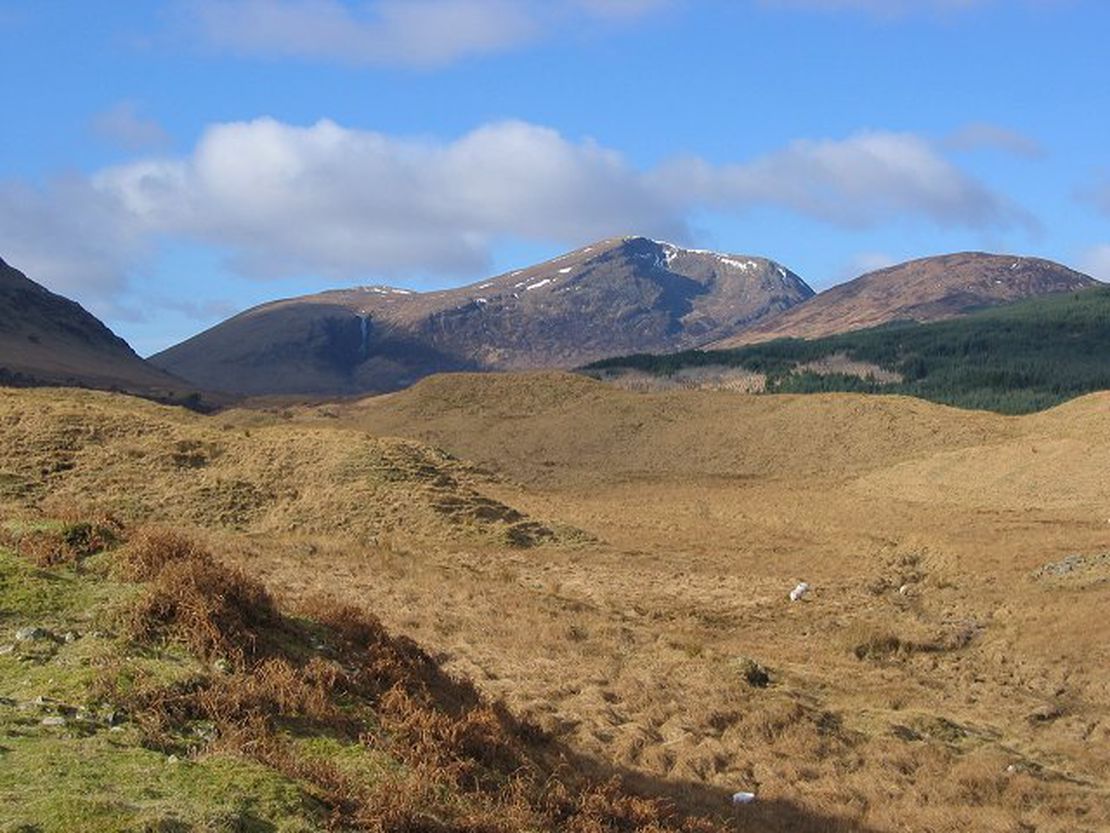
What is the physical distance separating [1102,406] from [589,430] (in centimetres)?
2778

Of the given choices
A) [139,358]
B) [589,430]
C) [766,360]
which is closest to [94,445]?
[589,430]

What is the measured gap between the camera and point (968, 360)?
146875mm

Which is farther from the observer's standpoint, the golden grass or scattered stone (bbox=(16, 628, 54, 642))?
the golden grass

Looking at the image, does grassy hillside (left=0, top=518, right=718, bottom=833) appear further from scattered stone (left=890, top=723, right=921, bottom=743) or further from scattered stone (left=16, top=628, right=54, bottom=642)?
scattered stone (left=890, top=723, right=921, bottom=743)

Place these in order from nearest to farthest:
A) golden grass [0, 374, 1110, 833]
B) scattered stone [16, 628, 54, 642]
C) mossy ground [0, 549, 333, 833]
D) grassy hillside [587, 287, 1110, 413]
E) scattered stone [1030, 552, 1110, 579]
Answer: mossy ground [0, 549, 333, 833], scattered stone [16, 628, 54, 642], golden grass [0, 374, 1110, 833], scattered stone [1030, 552, 1110, 579], grassy hillside [587, 287, 1110, 413]

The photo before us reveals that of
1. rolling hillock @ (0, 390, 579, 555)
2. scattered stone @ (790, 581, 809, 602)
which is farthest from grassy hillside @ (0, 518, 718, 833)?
rolling hillock @ (0, 390, 579, 555)

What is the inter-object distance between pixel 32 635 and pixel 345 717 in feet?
9.72

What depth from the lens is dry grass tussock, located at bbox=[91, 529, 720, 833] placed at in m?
8.16

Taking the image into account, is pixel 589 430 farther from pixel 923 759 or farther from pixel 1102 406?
pixel 923 759

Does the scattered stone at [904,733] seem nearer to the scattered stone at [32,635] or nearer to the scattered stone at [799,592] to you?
the scattered stone at [799,592]

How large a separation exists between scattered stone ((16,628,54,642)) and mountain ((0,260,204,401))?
339ft

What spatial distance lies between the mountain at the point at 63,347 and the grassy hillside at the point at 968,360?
57.0m

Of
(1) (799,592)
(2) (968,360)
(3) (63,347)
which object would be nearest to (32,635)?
(1) (799,592)

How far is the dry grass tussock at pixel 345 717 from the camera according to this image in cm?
816
